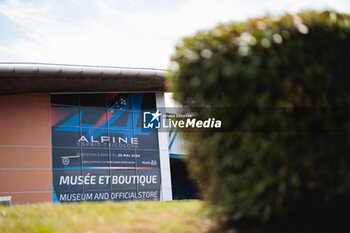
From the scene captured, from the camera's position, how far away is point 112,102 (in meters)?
22.2

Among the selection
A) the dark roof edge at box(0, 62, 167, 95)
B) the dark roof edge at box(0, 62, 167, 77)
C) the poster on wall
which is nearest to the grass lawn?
the dark roof edge at box(0, 62, 167, 95)

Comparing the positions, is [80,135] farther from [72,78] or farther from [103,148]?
[72,78]

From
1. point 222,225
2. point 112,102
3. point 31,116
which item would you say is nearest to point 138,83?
point 112,102

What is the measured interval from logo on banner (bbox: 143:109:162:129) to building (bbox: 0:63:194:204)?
2.6 inches

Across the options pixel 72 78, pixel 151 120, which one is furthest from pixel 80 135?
pixel 151 120

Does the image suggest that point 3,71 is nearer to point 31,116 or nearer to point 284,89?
point 31,116

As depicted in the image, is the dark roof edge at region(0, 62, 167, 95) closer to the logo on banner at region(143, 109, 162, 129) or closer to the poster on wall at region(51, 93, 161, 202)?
the poster on wall at region(51, 93, 161, 202)

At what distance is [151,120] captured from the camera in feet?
76.5

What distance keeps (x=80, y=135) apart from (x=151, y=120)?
15.7ft

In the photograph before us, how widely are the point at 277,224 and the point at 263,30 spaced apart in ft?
6.94

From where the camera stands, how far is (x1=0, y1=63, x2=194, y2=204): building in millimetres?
18828

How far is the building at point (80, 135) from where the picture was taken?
18828 mm

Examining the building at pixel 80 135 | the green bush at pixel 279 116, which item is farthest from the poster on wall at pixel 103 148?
the green bush at pixel 279 116

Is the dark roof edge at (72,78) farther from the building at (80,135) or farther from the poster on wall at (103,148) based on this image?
the poster on wall at (103,148)
